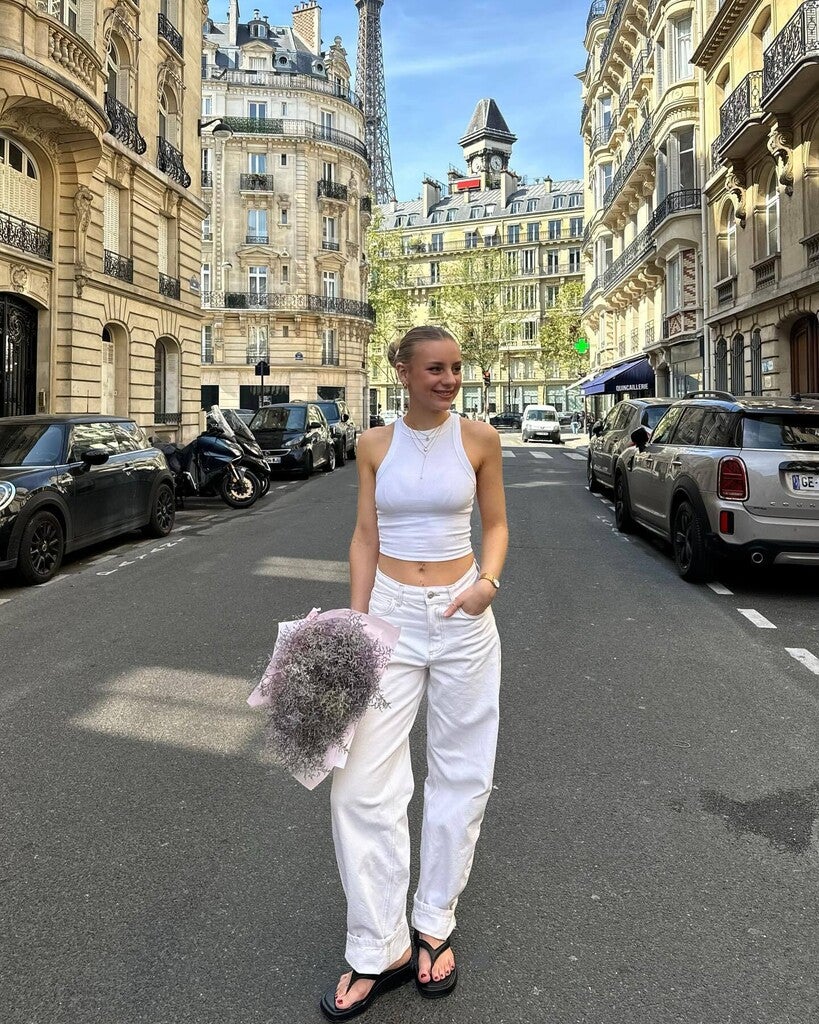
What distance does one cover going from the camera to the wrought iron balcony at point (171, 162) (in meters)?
25.5

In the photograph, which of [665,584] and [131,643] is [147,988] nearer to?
[131,643]

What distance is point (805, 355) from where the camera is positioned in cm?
2077

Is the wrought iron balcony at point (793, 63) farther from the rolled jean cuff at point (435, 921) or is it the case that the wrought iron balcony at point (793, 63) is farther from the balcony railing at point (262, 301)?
the balcony railing at point (262, 301)

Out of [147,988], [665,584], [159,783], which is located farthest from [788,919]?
[665,584]

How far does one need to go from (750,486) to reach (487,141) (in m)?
116

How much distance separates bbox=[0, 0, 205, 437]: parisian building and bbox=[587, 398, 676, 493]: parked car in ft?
37.6

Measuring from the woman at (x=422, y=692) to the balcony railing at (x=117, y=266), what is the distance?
20781 mm

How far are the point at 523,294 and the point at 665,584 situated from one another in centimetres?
8578

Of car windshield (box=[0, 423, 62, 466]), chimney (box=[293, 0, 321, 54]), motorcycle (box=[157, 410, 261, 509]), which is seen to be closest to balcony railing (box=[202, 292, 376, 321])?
chimney (box=[293, 0, 321, 54])

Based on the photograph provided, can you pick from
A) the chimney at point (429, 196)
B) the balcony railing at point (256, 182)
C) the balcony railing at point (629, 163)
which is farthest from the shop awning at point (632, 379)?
the chimney at point (429, 196)

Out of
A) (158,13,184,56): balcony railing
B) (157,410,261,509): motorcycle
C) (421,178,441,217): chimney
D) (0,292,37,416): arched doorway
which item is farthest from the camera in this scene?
(421,178,441,217): chimney

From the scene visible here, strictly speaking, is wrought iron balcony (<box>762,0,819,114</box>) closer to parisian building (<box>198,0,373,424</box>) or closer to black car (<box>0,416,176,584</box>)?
black car (<box>0,416,176,584</box>)

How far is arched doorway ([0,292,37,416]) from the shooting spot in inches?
722

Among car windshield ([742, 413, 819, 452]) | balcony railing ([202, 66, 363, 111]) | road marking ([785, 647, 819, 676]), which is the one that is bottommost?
road marking ([785, 647, 819, 676])
